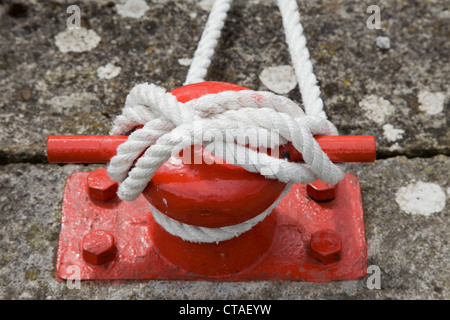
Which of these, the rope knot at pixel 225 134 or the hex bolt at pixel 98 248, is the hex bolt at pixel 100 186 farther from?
the rope knot at pixel 225 134

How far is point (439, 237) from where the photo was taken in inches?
50.6

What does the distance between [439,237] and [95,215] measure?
0.71m

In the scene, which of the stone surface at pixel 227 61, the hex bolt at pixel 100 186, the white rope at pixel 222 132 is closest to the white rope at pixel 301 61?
the stone surface at pixel 227 61

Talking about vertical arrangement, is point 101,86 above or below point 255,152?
below

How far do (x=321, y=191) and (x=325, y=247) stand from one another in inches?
5.2

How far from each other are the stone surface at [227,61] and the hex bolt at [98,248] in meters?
0.27

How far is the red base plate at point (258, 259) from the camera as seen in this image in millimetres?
1236

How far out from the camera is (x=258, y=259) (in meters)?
1.25

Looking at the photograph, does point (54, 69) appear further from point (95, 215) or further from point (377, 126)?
point (377, 126)

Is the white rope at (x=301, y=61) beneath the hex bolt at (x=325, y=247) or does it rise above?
above

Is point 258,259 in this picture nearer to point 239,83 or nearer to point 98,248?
point 98,248

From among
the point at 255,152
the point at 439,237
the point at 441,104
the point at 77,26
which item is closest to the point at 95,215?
the point at 255,152

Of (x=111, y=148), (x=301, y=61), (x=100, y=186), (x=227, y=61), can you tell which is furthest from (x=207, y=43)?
(x=111, y=148)

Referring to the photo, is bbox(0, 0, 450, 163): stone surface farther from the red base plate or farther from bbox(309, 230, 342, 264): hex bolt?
bbox(309, 230, 342, 264): hex bolt
